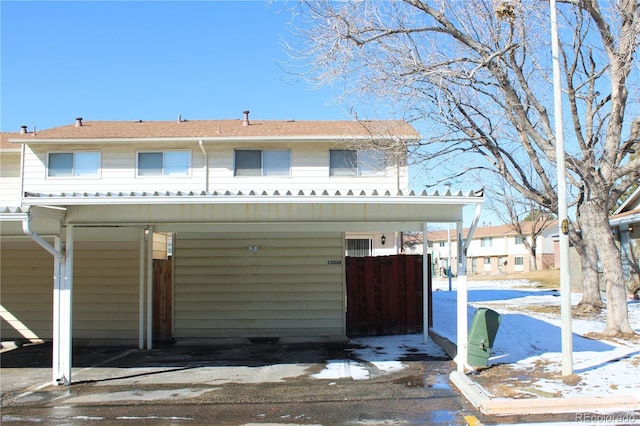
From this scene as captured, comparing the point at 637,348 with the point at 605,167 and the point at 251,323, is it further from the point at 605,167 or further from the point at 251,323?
the point at 251,323

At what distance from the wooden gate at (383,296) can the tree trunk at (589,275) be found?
5156 millimetres

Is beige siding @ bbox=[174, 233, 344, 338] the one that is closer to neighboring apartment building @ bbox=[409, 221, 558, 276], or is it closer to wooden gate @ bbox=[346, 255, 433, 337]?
wooden gate @ bbox=[346, 255, 433, 337]

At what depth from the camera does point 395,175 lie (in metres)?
14.3

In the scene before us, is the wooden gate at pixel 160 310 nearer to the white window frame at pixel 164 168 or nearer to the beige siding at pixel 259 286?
Answer: the beige siding at pixel 259 286

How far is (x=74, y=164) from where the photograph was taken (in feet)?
49.6

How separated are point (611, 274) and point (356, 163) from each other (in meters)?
6.41

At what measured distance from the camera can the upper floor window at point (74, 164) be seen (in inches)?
593

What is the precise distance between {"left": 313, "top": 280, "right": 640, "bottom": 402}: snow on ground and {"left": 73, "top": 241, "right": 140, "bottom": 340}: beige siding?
5.32 metres

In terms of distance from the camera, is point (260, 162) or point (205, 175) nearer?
point (205, 175)

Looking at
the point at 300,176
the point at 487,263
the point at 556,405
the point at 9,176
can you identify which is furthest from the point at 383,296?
the point at 487,263

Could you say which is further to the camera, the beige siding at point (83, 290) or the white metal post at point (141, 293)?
the beige siding at point (83, 290)

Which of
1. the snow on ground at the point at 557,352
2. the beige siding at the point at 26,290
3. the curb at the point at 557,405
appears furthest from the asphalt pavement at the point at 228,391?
the beige siding at the point at 26,290

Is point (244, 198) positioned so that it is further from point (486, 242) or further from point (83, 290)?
point (486, 242)

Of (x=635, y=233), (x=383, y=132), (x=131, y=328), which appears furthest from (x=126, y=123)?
(x=635, y=233)
